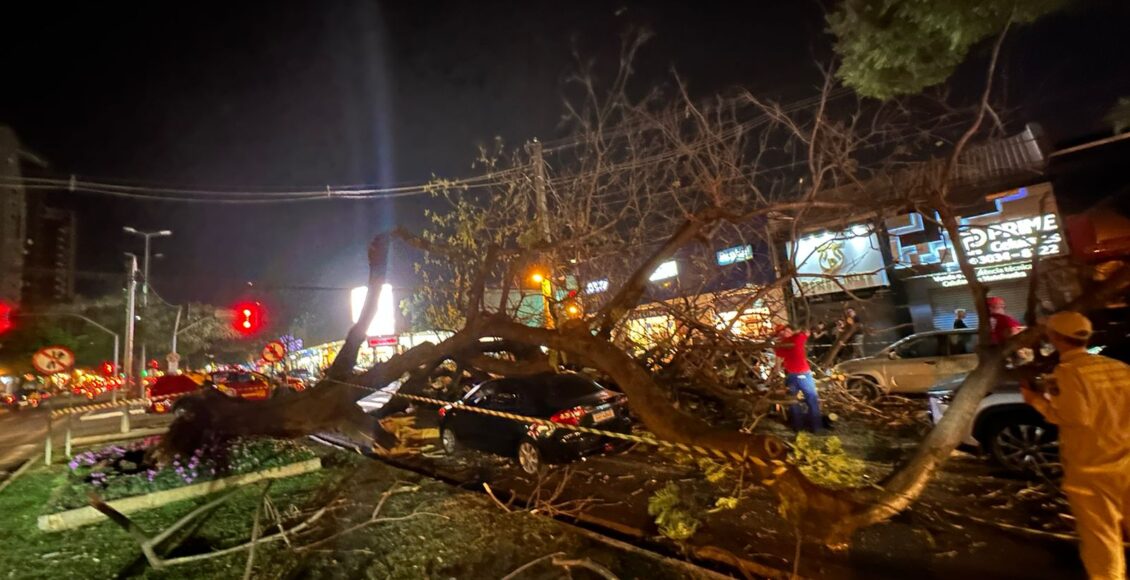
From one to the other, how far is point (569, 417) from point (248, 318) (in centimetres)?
667

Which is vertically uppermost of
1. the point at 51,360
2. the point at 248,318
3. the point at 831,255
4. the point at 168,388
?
the point at 831,255

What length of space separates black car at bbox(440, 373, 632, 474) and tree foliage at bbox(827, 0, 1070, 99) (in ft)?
15.9

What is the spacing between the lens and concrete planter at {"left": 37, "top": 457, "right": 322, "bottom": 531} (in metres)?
5.43

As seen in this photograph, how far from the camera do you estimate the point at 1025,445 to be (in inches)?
→ 219

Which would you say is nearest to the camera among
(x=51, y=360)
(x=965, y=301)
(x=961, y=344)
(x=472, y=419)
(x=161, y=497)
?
(x=161, y=497)

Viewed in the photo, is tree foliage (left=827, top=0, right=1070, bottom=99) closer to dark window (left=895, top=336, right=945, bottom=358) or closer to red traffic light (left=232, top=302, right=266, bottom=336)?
dark window (left=895, top=336, right=945, bottom=358)

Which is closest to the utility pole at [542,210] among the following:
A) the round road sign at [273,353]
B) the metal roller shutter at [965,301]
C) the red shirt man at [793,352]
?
the red shirt man at [793,352]

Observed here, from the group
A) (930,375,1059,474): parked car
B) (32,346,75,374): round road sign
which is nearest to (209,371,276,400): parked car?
(32,346,75,374): round road sign

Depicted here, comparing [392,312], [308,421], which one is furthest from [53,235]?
[308,421]

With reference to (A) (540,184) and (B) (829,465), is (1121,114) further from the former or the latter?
(A) (540,184)

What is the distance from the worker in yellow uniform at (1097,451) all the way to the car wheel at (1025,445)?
9.03ft

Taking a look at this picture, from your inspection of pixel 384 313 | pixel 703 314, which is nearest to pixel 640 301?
pixel 703 314

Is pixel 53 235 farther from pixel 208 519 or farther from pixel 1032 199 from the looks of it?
pixel 1032 199

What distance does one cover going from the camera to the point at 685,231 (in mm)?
6062
